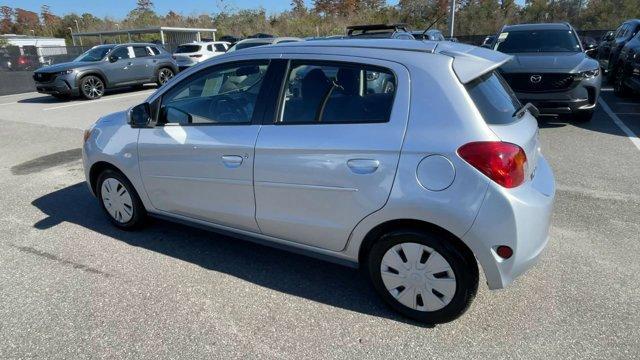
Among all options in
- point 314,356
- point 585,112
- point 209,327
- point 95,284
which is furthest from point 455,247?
point 585,112

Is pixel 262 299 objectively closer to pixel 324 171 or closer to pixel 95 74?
pixel 324 171

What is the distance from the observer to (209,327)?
279 cm

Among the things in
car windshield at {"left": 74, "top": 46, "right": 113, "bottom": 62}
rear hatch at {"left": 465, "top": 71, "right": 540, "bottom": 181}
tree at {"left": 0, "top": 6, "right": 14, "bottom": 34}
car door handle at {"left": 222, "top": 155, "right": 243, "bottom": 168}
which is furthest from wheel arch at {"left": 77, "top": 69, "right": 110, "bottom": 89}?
tree at {"left": 0, "top": 6, "right": 14, "bottom": 34}

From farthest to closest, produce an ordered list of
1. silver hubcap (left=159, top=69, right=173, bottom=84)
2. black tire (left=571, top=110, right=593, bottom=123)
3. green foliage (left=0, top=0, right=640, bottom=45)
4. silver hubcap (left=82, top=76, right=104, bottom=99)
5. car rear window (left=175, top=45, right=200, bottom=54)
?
1. green foliage (left=0, top=0, right=640, bottom=45)
2. car rear window (left=175, top=45, right=200, bottom=54)
3. silver hubcap (left=159, top=69, right=173, bottom=84)
4. silver hubcap (left=82, top=76, right=104, bottom=99)
5. black tire (left=571, top=110, right=593, bottom=123)

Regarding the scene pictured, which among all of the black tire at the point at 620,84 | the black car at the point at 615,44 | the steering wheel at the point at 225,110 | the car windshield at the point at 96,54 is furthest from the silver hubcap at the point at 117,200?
the car windshield at the point at 96,54

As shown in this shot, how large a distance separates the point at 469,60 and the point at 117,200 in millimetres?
3256

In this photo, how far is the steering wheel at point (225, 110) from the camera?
3217 mm

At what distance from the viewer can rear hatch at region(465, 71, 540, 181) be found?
2484mm

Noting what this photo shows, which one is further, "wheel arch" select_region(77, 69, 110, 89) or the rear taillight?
"wheel arch" select_region(77, 69, 110, 89)

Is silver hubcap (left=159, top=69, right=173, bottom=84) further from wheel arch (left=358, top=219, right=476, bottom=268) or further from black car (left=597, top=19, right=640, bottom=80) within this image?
wheel arch (left=358, top=219, right=476, bottom=268)

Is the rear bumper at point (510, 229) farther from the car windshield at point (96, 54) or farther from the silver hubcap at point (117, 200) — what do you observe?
the car windshield at point (96, 54)

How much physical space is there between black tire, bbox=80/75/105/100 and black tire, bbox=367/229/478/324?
13851mm

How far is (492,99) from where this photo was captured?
267cm

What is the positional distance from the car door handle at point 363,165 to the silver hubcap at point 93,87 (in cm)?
1377
